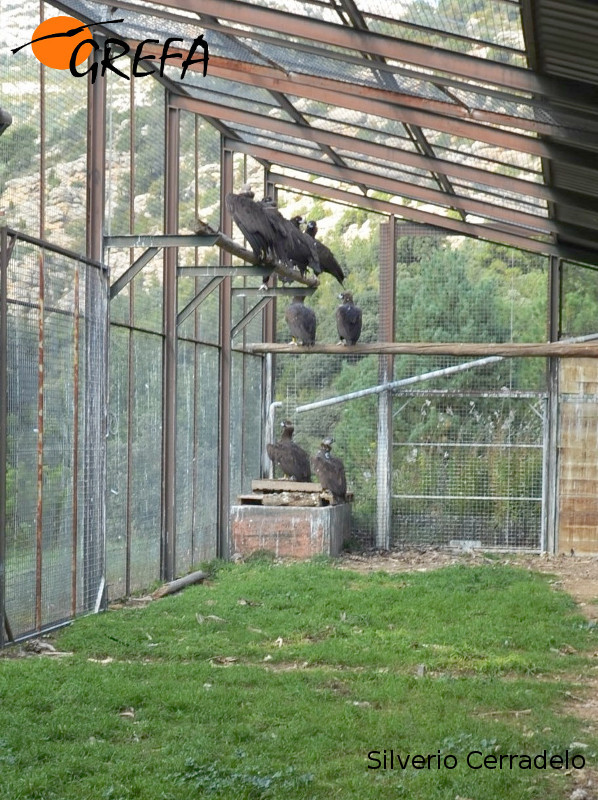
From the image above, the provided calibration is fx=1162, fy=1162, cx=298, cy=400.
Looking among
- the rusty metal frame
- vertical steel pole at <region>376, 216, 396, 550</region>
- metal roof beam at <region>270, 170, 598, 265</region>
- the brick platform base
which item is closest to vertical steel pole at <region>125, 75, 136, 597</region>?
the rusty metal frame

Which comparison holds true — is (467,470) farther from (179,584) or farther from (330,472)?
(179,584)

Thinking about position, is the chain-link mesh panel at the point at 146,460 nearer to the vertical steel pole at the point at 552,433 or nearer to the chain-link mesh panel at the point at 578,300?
the vertical steel pole at the point at 552,433

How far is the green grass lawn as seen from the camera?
5.18 m

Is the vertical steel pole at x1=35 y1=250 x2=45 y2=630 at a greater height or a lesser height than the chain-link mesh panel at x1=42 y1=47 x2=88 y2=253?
lesser

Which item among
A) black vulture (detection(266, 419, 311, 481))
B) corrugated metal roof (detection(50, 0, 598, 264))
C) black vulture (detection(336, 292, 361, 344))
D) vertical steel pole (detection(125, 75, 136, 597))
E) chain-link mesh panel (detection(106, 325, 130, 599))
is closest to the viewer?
corrugated metal roof (detection(50, 0, 598, 264))

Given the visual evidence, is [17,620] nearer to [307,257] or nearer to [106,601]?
[106,601]

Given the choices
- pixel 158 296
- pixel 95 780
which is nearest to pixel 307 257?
pixel 158 296

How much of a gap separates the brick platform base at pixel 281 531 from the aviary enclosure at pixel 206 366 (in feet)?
1.38

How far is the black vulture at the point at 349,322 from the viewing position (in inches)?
577

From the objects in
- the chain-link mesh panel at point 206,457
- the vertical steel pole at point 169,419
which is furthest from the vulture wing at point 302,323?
the vertical steel pole at point 169,419

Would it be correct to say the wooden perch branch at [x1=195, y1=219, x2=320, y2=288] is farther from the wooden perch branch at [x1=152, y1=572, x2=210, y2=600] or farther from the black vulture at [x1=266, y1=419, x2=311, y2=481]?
the wooden perch branch at [x1=152, y1=572, x2=210, y2=600]

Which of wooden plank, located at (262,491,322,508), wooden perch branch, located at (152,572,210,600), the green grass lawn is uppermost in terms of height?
wooden plank, located at (262,491,322,508)

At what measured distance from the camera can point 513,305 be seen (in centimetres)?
1667

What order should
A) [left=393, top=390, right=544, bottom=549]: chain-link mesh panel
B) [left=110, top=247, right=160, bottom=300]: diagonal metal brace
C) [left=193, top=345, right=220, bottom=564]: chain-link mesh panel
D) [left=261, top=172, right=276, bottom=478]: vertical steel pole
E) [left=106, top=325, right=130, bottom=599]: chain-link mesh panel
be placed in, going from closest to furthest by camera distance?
[left=110, top=247, right=160, bottom=300]: diagonal metal brace, [left=106, top=325, right=130, bottom=599]: chain-link mesh panel, [left=193, top=345, right=220, bottom=564]: chain-link mesh panel, [left=393, top=390, right=544, bottom=549]: chain-link mesh panel, [left=261, top=172, right=276, bottom=478]: vertical steel pole
